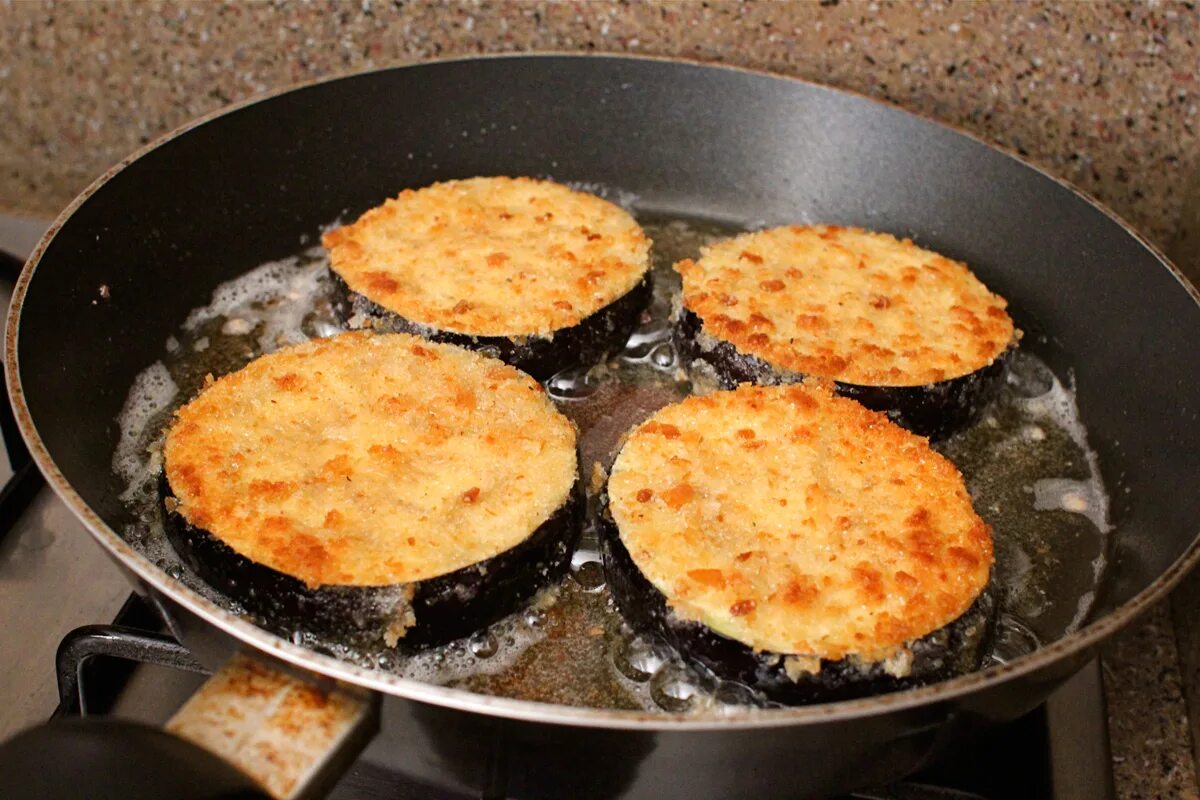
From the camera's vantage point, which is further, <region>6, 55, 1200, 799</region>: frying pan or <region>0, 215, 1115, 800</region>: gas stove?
<region>0, 215, 1115, 800</region>: gas stove

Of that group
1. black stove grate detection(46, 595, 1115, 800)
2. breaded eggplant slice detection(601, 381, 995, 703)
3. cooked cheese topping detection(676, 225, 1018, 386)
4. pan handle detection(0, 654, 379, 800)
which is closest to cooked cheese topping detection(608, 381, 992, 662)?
breaded eggplant slice detection(601, 381, 995, 703)

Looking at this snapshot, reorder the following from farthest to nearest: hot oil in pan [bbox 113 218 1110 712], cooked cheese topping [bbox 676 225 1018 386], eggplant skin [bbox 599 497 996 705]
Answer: cooked cheese topping [bbox 676 225 1018 386], hot oil in pan [bbox 113 218 1110 712], eggplant skin [bbox 599 497 996 705]

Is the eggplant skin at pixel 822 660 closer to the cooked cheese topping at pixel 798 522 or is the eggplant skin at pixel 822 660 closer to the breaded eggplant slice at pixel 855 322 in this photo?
the cooked cheese topping at pixel 798 522

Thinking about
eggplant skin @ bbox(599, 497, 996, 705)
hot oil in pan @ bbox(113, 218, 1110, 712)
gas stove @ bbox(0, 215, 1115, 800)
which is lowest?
→ gas stove @ bbox(0, 215, 1115, 800)

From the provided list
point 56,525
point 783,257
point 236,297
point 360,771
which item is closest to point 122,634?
point 360,771

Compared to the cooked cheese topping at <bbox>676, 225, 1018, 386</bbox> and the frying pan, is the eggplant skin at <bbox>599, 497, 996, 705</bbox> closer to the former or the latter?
the frying pan

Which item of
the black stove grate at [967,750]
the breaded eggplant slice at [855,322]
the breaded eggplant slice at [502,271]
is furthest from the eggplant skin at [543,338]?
the black stove grate at [967,750]

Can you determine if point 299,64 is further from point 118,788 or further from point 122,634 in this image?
point 118,788
